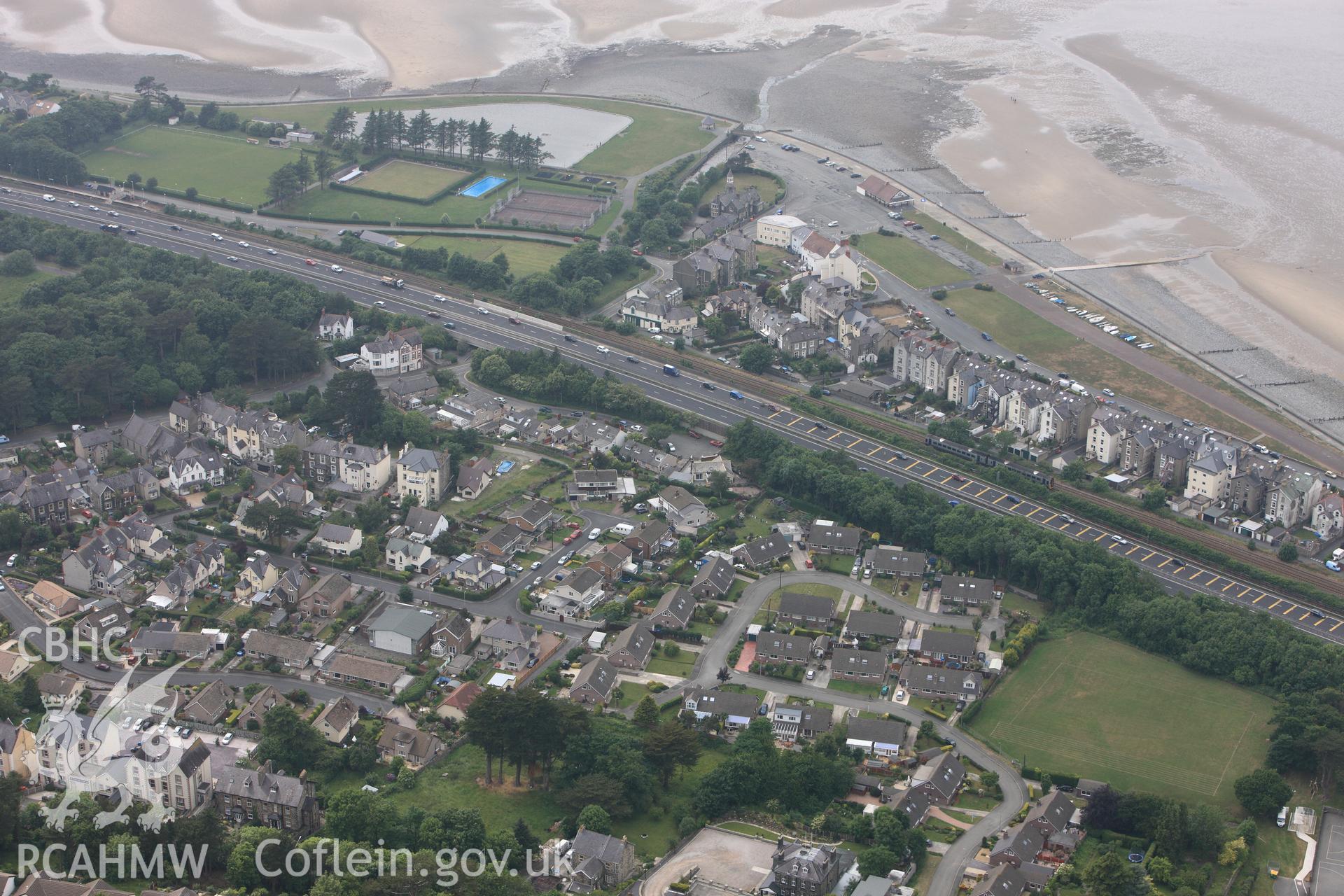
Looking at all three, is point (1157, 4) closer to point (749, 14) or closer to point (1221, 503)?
point (749, 14)

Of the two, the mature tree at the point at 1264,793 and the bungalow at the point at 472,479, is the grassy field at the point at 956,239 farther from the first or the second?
the mature tree at the point at 1264,793

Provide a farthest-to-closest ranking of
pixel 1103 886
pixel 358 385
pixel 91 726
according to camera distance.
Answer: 1. pixel 358 385
2. pixel 91 726
3. pixel 1103 886

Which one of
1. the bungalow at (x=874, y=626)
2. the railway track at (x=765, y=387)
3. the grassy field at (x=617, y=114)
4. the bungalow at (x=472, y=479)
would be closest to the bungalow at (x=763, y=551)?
the bungalow at (x=874, y=626)

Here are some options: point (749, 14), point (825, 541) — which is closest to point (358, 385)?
point (825, 541)

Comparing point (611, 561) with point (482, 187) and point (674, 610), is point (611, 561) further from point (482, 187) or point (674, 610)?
point (482, 187)

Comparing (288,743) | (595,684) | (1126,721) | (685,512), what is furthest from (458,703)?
(1126,721)

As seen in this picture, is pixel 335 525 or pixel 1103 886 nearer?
pixel 1103 886

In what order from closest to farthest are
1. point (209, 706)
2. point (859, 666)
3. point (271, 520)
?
point (209, 706)
point (859, 666)
point (271, 520)

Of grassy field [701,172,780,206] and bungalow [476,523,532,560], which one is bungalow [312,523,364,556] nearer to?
bungalow [476,523,532,560]
